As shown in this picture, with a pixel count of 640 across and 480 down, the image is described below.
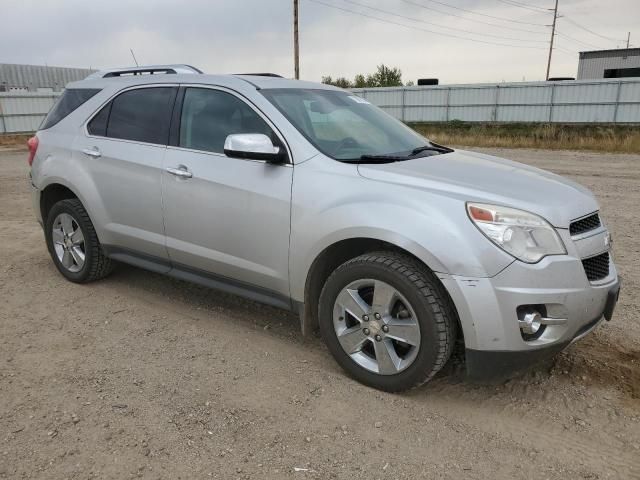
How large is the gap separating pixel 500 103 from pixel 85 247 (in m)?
25.7

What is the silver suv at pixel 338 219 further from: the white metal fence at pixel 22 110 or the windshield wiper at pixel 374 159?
the white metal fence at pixel 22 110

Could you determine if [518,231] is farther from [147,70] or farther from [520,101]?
[520,101]

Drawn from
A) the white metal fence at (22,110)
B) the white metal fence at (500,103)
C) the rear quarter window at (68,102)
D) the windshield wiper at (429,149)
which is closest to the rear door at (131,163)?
the rear quarter window at (68,102)

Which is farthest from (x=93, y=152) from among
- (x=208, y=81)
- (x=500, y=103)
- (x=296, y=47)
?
(x=296, y=47)

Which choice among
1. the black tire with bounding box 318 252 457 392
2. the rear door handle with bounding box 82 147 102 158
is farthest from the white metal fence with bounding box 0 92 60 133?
the black tire with bounding box 318 252 457 392

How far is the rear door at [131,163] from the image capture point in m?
3.98

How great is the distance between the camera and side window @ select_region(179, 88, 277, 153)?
3.58 meters

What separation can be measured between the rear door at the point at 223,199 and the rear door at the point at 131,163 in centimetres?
14

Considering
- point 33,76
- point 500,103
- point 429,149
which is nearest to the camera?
point 429,149

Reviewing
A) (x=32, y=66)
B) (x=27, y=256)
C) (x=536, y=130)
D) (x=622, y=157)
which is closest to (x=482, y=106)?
(x=536, y=130)

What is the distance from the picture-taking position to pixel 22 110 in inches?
990

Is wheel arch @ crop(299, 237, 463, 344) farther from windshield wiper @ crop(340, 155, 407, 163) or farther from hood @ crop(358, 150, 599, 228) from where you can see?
windshield wiper @ crop(340, 155, 407, 163)

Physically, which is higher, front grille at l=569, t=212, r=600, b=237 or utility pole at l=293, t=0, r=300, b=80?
utility pole at l=293, t=0, r=300, b=80

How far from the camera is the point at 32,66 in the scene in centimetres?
3912
